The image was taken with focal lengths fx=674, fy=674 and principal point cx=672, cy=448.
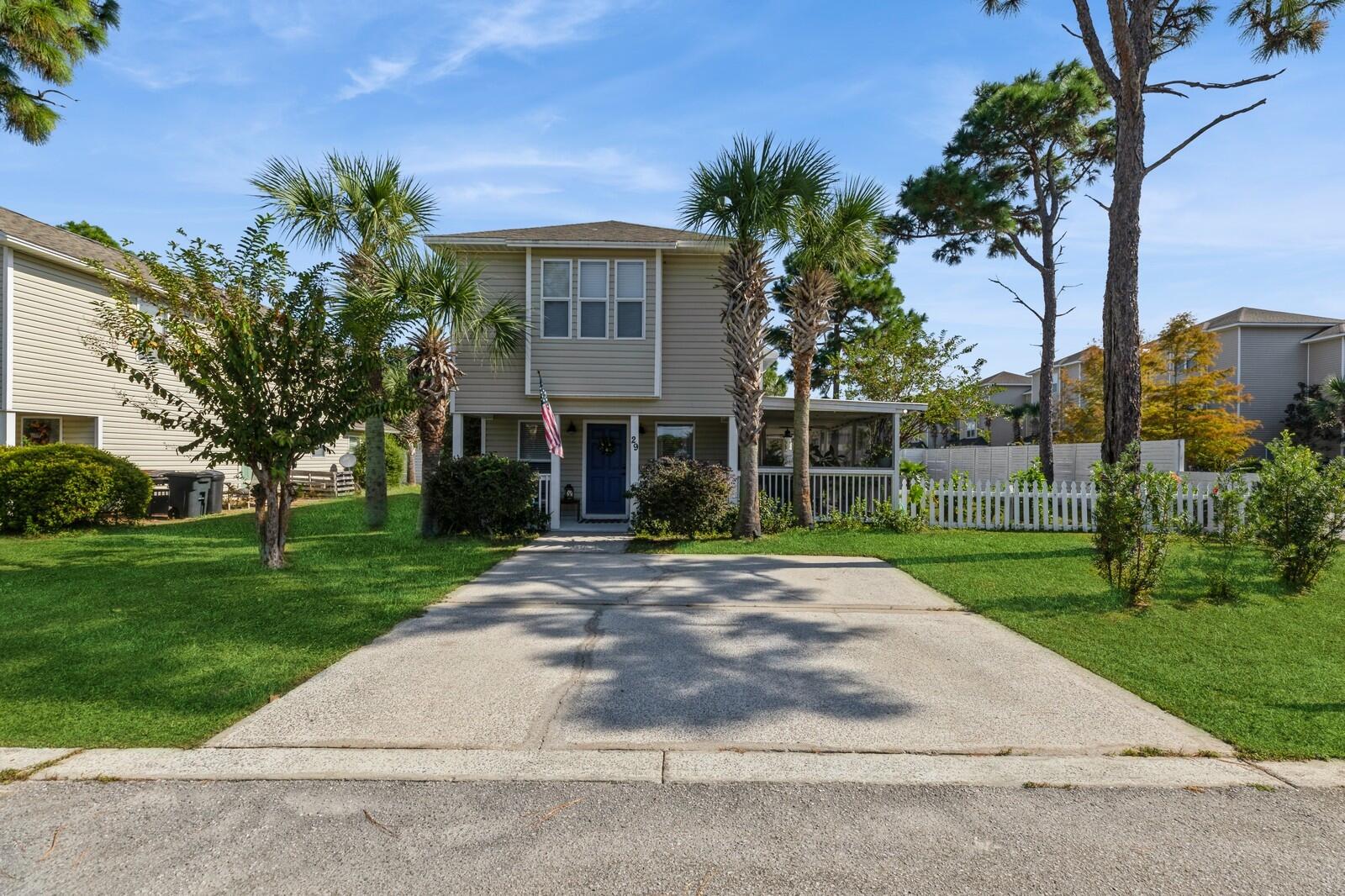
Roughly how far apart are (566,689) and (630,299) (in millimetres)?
9718

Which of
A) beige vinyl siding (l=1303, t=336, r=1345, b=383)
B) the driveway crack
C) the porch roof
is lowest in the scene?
the driveway crack

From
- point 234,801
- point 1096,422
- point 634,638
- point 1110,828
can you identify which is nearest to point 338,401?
point 634,638

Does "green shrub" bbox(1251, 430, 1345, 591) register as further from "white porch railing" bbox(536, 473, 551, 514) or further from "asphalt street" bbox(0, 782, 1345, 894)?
"white porch railing" bbox(536, 473, 551, 514)

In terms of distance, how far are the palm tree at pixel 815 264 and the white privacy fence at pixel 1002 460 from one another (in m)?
7.01

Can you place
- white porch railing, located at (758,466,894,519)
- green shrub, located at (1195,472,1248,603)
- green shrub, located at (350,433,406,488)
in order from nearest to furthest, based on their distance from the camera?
1. green shrub, located at (1195,472,1248,603)
2. white porch railing, located at (758,466,894,519)
3. green shrub, located at (350,433,406,488)

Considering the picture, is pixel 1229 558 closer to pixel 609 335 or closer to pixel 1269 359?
pixel 609 335

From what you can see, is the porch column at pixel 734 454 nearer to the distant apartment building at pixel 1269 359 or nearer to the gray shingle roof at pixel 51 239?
the gray shingle roof at pixel 51 239

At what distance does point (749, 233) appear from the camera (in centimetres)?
1091

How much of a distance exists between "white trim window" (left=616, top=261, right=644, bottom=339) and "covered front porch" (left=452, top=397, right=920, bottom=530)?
1.51 m

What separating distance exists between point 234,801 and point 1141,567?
7743mm

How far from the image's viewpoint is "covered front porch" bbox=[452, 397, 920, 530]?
13.5m

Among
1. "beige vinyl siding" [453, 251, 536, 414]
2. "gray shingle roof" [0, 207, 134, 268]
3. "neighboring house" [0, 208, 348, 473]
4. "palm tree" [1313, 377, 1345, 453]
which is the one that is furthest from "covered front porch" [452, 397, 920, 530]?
"palm tree" [1313, 377, 1345, 453]

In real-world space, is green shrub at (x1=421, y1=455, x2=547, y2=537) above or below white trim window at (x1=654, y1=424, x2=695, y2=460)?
below

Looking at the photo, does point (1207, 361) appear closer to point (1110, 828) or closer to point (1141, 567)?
point (1141, 567)
